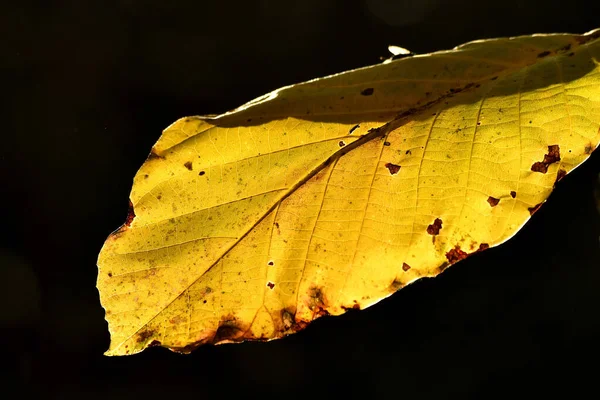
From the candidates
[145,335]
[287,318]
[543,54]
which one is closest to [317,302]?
[287,318]

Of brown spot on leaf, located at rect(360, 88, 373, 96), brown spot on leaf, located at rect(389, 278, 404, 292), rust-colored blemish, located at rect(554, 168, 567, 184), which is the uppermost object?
brown spot on leaf, located at rect(360, 88, 373, 96)

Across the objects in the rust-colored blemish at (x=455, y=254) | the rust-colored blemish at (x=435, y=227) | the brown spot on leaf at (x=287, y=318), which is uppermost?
the rust-colored blemish at (x=435, y=227)

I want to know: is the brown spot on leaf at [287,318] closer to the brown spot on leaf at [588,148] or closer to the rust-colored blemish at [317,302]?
the rust-colored blemish at [317,302]

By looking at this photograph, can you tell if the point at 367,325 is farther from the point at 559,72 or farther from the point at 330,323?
the point at 559,72

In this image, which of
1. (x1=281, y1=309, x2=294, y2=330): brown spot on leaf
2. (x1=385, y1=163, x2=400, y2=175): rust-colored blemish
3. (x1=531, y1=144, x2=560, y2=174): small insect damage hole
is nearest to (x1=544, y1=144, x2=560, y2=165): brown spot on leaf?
(x1=531, y1=144, x2=560, y2=174): small insect damage hole

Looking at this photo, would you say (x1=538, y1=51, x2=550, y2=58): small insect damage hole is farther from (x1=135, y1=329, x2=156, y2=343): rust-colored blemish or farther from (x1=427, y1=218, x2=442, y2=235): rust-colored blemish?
(x1=135, y1=329, x2=156, y2=343): rust-colored blemish

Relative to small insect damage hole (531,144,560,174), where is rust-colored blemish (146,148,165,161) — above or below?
above

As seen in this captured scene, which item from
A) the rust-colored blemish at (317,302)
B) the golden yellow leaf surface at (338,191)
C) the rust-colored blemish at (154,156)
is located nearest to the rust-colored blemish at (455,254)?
the golden yellow leaf surface at (338,191)
